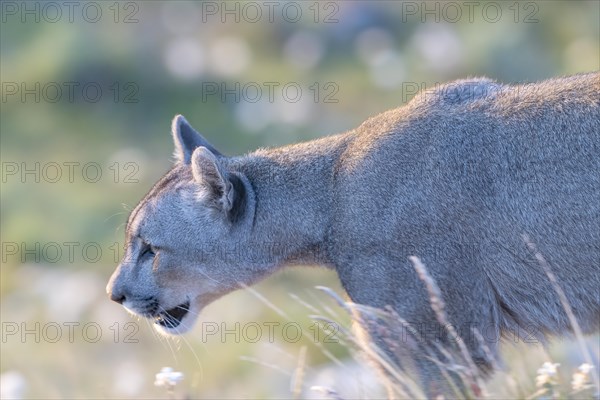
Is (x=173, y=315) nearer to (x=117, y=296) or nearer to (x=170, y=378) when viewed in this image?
(x=117, y=296)

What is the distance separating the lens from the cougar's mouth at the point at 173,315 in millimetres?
8742

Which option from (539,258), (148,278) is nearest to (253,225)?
(148,278)

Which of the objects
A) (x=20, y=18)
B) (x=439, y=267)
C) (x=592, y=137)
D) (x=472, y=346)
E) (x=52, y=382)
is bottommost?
(x=52, y=382)

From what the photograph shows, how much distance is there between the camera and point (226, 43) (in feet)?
75.5

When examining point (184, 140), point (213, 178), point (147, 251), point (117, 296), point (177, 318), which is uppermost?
point (184, 140)

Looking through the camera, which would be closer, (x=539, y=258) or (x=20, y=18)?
(x=539, y=258)

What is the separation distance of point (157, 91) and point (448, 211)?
1476 centimetres

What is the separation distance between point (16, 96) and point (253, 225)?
15.1 metres

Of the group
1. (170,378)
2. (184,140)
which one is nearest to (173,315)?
(184,140)

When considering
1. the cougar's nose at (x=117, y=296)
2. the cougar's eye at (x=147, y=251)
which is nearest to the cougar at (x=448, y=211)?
the cougar's eye at (x=147, y=251)

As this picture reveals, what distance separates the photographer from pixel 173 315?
877cm

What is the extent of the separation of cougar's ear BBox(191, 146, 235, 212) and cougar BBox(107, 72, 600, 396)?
10 millimetres

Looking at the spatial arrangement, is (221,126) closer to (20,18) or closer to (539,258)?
(20,18)

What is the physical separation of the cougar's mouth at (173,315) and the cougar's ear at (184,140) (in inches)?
45.3
